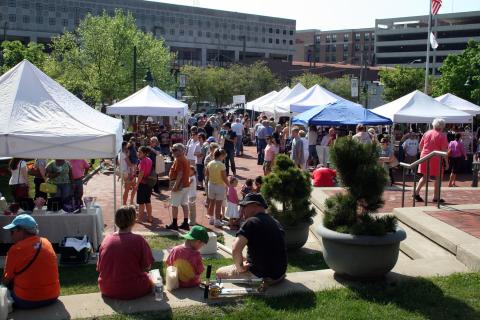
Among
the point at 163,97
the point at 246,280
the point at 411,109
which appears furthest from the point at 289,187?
the point at 163,97

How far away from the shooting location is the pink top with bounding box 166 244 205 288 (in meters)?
5.68

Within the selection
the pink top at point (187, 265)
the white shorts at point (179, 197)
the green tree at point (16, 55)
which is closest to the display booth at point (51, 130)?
the white shorts at point (179, 197)

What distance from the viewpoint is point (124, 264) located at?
5.35 metres

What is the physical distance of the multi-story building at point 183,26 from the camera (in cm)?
8788

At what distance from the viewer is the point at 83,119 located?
8445 mm

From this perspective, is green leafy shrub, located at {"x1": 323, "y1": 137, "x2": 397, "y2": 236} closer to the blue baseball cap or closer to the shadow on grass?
the shadow on grass

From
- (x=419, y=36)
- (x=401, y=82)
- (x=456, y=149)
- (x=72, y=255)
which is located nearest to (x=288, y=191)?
(x=72, y=255)

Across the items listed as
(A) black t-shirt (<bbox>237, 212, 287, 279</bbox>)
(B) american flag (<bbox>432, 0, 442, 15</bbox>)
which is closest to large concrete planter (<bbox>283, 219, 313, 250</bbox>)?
(A) black t-shirt (<bbox>237, 212, 287, 279</bbox>)

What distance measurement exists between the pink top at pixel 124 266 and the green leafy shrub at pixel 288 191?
8.88 ft

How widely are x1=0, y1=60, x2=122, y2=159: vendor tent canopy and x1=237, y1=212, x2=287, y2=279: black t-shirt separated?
340 centimetres

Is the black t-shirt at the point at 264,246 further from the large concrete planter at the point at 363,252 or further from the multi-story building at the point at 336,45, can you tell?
the multi-story building at the point at 336,45

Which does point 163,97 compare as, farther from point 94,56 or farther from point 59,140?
point 94,56

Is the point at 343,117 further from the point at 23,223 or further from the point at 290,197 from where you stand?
the point at 23,223

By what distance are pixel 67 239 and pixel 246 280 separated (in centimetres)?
352
